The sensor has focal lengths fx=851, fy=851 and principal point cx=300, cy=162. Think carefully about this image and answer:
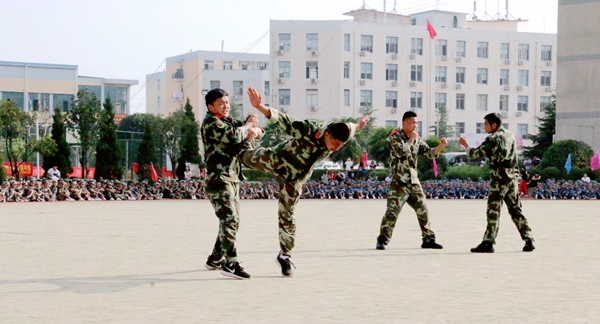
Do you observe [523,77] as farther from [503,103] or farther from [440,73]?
[440,73]

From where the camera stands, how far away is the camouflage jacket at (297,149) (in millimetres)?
7938

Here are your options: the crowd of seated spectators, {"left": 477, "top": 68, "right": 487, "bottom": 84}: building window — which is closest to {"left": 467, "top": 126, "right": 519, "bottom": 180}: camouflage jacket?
the crowd of seated spectators

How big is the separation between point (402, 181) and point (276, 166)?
3388 mm

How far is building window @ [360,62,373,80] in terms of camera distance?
7319 centimetres

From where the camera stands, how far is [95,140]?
38.0m

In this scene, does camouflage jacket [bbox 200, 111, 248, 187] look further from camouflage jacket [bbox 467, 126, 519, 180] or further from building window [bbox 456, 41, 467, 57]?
building window [bbox 456, 41, 467, 57]

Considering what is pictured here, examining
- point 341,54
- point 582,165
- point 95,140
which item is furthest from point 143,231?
point 341,54

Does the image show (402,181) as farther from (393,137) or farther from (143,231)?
(143,231)

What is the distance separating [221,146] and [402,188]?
3608mm

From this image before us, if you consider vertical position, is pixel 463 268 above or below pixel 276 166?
below

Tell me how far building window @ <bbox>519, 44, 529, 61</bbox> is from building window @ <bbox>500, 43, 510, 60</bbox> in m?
1.18

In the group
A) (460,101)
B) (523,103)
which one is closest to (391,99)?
(460,101)

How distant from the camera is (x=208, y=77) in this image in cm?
8725

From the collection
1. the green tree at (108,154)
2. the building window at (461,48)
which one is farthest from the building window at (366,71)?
the green tree at (108,154)
